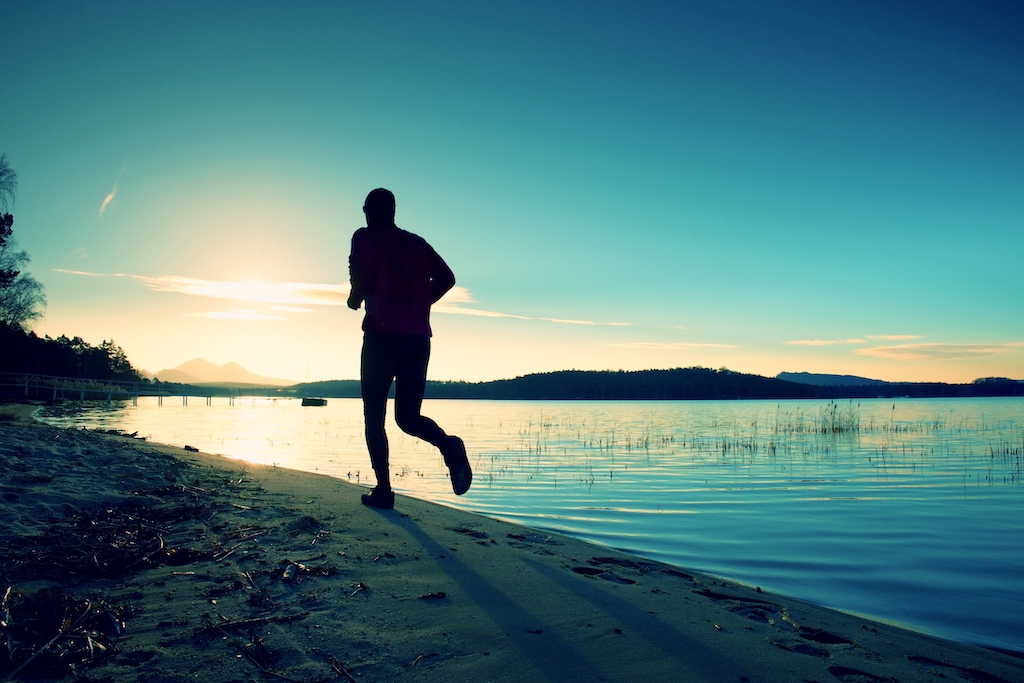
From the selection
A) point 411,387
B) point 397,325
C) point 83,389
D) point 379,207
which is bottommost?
point 83,389

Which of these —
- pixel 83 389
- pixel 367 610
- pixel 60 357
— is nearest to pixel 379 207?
pixel 367 610

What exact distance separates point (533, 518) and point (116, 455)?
433 cm

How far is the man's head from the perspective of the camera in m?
4.67

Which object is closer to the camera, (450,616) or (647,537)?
(450,616)

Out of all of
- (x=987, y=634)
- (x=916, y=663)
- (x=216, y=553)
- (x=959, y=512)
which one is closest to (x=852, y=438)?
(x=959, y=512)

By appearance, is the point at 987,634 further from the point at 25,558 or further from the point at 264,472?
the point at 264,472

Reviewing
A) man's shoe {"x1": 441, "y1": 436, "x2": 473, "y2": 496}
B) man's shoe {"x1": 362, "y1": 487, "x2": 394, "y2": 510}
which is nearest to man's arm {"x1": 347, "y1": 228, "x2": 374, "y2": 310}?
man's shoe {"x1": 441, "y1": 436, "x2": 473, "y2": 496}

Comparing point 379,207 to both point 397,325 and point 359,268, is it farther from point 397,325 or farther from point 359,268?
point 397,325

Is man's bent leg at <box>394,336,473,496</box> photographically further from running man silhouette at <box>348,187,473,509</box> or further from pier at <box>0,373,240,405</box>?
pier at <box>0,373,240,405</box>

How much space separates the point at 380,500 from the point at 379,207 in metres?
2.38

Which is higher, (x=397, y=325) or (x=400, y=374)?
(x=397, y=325)

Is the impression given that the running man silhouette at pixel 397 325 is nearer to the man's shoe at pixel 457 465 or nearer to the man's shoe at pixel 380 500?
the man's shoe at pixel 457 465

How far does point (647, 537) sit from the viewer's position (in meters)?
5.54

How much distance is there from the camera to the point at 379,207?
15.4 feet
